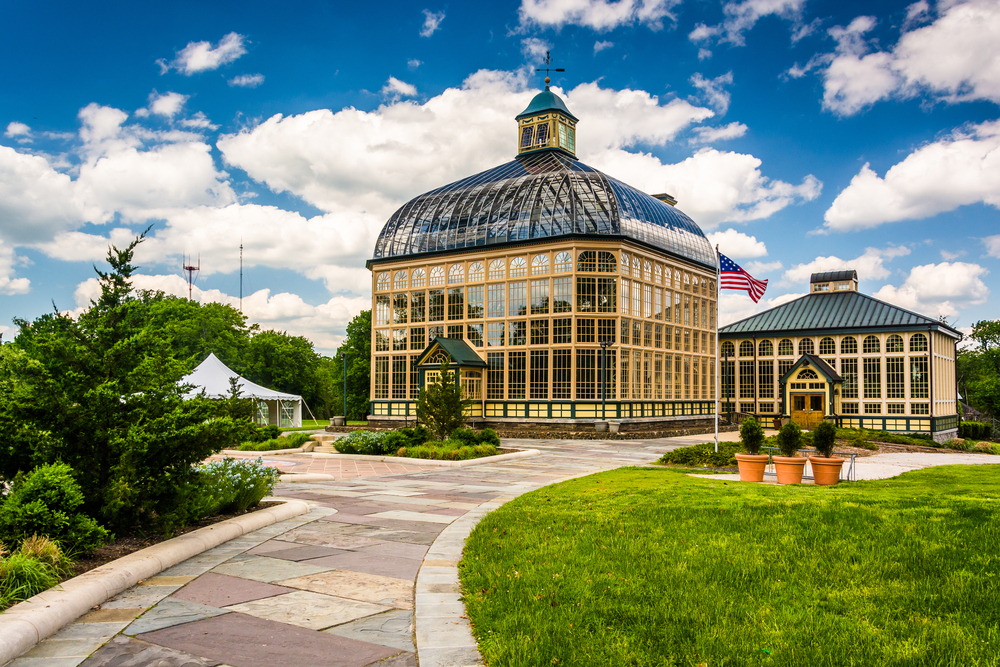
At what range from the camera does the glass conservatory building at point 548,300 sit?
120 feet

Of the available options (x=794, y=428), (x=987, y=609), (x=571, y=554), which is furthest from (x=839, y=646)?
(x=794, y=428)

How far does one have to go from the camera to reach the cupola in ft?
151

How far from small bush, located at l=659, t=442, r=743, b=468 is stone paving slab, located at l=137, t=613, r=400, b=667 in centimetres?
1462

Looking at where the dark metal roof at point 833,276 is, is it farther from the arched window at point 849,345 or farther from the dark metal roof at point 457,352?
the dark metal roof at point 457,352

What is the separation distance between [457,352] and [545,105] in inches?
773

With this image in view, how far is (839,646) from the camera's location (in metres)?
4.55

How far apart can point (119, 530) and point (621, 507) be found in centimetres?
669

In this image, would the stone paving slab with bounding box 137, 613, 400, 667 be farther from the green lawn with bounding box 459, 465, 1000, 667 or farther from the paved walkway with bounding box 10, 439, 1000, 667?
the green lawn with bounding box 459, 465, 1000, 667

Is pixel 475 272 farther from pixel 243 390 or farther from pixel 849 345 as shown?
pixel 849 345

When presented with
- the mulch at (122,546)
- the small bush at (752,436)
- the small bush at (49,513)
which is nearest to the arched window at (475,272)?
the small bush at (752,436)

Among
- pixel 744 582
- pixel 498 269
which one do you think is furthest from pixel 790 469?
pixel 498 269

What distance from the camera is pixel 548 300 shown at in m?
37.2

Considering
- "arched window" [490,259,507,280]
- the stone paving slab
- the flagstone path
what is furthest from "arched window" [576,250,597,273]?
the stone paving slab

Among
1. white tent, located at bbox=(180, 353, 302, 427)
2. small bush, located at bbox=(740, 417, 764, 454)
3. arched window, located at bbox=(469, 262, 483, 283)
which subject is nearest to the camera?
small bush, located at bbox=(740, 417, 764, 454)
